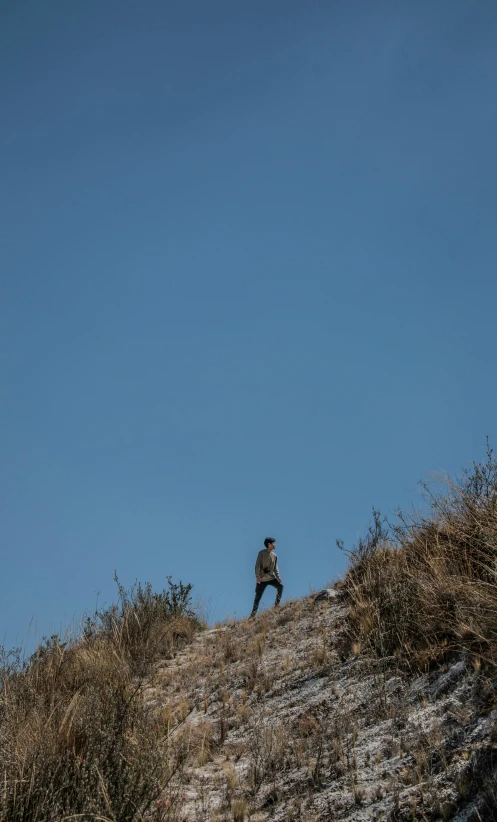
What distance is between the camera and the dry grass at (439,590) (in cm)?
611

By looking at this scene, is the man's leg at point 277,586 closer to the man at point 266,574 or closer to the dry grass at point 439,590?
the man at point 266,574

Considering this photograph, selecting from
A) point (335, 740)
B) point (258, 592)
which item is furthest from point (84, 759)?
point (258, 592)

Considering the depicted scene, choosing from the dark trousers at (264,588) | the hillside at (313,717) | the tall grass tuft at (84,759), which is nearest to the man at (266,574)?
the dark trousers at (264,588)

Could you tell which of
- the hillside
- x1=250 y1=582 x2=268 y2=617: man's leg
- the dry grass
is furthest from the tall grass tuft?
x1=250 y1=582 x2=268 y2=617: man's leg

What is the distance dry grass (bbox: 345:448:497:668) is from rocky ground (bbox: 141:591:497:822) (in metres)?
0.28

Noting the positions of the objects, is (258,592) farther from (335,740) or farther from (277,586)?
(335,740)

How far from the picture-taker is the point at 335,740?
562cm

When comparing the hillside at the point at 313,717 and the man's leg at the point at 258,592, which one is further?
the man's leg at the point at 258,592

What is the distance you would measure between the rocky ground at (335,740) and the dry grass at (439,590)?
278mm

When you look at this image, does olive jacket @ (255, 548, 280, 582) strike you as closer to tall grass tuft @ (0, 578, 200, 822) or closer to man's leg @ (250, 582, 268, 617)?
man's leg @ (250, 582, 268, 617)

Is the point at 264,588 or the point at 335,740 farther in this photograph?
the point at 264,588

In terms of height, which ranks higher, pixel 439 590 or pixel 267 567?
pixel 267 567

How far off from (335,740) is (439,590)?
6.70ft

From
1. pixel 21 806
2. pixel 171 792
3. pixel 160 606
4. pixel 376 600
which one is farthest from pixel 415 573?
pixel 160 606
